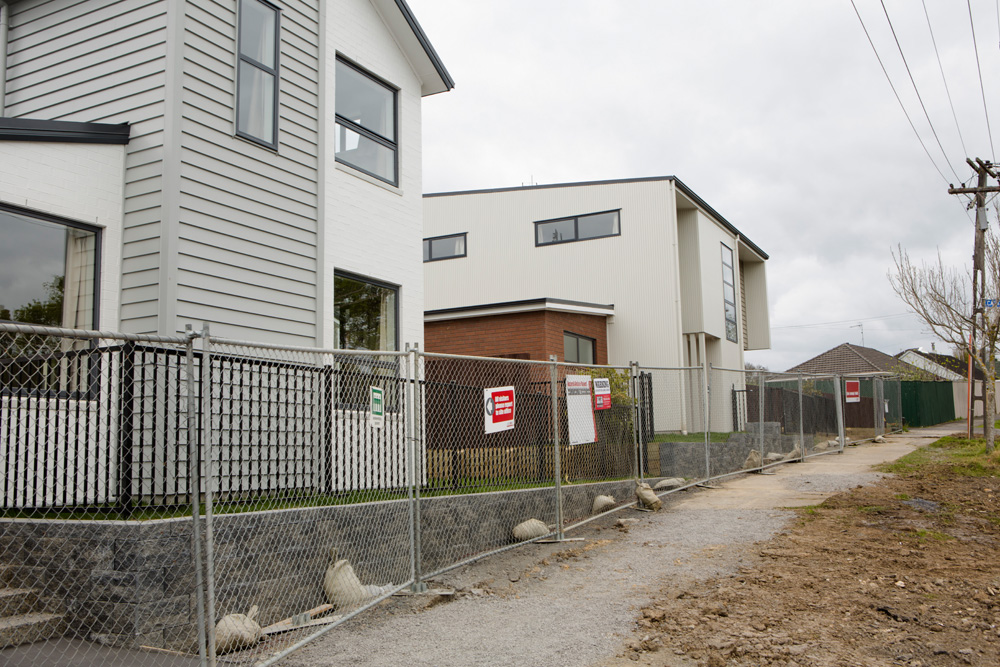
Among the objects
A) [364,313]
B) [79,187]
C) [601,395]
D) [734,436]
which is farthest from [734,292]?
[79,187]

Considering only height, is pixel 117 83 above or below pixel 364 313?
above

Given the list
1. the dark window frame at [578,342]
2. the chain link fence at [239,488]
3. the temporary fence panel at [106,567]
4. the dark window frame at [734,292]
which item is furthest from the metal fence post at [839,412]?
the temporary fence panel at [106,567]

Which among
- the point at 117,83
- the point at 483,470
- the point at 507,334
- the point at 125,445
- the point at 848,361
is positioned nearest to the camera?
the point at 125,445

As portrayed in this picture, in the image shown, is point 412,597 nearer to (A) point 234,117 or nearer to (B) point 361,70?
(A) point 234,117

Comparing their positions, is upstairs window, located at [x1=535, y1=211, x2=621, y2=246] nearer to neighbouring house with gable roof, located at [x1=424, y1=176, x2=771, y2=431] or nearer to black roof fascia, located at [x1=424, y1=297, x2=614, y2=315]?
neighbouring house with gable roof, located at [x1=424, y1=176, x2=771, y2=431]

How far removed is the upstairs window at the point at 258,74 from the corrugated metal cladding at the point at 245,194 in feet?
0.37

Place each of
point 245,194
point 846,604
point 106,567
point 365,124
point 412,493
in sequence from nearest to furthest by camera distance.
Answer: point 106,567 < point 846,604 < point 412,493 < point 245,194 < point 365,124

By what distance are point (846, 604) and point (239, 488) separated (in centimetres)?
445

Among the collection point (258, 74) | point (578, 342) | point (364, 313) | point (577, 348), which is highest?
point (258, 74)

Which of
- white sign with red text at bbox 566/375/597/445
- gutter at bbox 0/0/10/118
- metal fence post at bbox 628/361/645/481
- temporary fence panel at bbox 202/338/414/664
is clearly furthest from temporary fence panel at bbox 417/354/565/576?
gutter at bbox 0/0/10/118

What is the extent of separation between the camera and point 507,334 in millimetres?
17391

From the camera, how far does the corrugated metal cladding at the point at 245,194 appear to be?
25.1 feet

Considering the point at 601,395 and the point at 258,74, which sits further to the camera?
the point at 601,395

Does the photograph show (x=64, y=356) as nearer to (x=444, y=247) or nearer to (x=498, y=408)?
(x=498, y=408)
